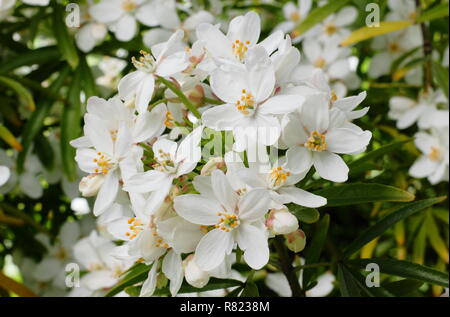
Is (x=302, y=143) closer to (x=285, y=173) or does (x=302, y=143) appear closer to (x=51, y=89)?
(x=285, y=173)

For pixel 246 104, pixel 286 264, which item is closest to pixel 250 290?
pixel 286 264

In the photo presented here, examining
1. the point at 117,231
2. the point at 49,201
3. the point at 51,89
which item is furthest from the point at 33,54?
the point at 117,231

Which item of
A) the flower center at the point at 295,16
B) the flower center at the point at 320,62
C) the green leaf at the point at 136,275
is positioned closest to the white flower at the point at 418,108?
the flower center at the point at 320,62

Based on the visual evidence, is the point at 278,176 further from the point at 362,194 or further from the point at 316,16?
the point at 316,16

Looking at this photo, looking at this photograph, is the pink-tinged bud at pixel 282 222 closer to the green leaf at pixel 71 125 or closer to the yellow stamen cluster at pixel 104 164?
the yellow stamen cluster at pixel 104 164

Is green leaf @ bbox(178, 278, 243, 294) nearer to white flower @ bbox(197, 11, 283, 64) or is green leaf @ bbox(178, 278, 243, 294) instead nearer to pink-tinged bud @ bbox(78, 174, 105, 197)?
pink-tinged bud @ bbox(78, 174, 105, 197)
